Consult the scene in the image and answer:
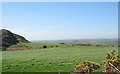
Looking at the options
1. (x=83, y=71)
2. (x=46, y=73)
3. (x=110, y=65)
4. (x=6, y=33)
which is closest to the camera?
(x=83, y=71)

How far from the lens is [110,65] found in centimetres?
425

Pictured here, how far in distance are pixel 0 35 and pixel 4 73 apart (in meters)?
31.7

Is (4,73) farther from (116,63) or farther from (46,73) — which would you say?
(116,63)

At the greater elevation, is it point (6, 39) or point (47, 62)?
point (6, 39)

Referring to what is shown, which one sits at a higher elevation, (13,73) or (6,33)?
(6,33)

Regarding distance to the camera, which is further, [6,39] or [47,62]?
[6,39]

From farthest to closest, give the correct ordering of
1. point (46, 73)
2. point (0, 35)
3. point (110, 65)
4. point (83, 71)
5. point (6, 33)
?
1. point (6, 33)
2. point (0, 35)
3. point (46, 73)
4. point (110, 65)
5. point (83, 71)

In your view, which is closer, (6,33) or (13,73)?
(13,73)

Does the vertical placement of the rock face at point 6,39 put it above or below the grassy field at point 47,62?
above

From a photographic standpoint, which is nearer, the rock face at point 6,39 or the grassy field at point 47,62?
the grassy field at point 47,62

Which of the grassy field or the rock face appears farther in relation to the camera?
the rock face

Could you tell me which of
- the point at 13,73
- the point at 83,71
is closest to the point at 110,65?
the point at 83,71

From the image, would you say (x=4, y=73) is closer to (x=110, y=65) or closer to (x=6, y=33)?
(x=110, y=65)

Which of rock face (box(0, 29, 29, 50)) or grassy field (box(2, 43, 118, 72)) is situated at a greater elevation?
rock face (box(0, 29, 29, 50))
